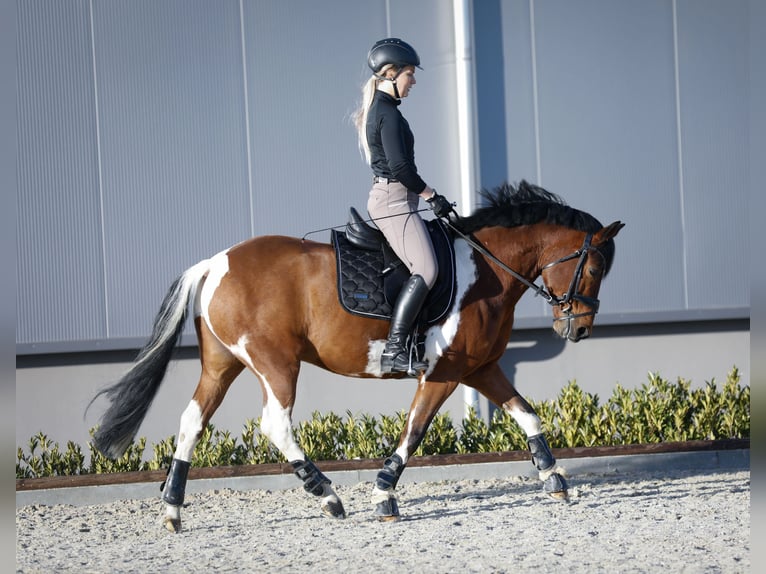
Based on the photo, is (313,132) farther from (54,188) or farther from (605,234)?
(605,234)

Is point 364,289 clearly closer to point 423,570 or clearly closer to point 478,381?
point 478,381

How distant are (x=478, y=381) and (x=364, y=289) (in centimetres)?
116

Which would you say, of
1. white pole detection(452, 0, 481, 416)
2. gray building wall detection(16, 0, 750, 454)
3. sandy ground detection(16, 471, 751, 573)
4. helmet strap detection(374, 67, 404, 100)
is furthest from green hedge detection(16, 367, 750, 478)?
helmet strap detection(374, 67, 404, 100)

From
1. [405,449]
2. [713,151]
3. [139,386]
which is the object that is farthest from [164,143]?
[713,151]

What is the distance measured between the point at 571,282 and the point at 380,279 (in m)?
1.28

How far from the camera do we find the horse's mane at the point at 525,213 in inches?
246

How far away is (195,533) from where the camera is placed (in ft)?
19.4

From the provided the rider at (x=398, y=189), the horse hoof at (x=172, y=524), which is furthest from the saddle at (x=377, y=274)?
the horse hoof at (x=172, y=524)

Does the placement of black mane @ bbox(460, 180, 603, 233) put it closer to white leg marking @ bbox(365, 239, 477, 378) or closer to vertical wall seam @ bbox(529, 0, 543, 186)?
white leg marking @ bbox(365, 239, 477, 378)

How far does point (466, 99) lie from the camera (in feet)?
29.4

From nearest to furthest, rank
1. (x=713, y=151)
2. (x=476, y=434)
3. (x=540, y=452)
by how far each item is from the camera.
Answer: (x=540, y=452), (x=476, y=434), (x=713, y=151)

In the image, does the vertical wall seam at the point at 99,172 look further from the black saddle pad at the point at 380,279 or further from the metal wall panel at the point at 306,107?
the black saddle pad at the point at 380,279

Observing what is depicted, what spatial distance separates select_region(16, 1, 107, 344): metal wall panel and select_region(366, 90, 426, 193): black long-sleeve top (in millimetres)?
3862

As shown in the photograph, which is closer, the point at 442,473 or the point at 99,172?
the point at 442,473
